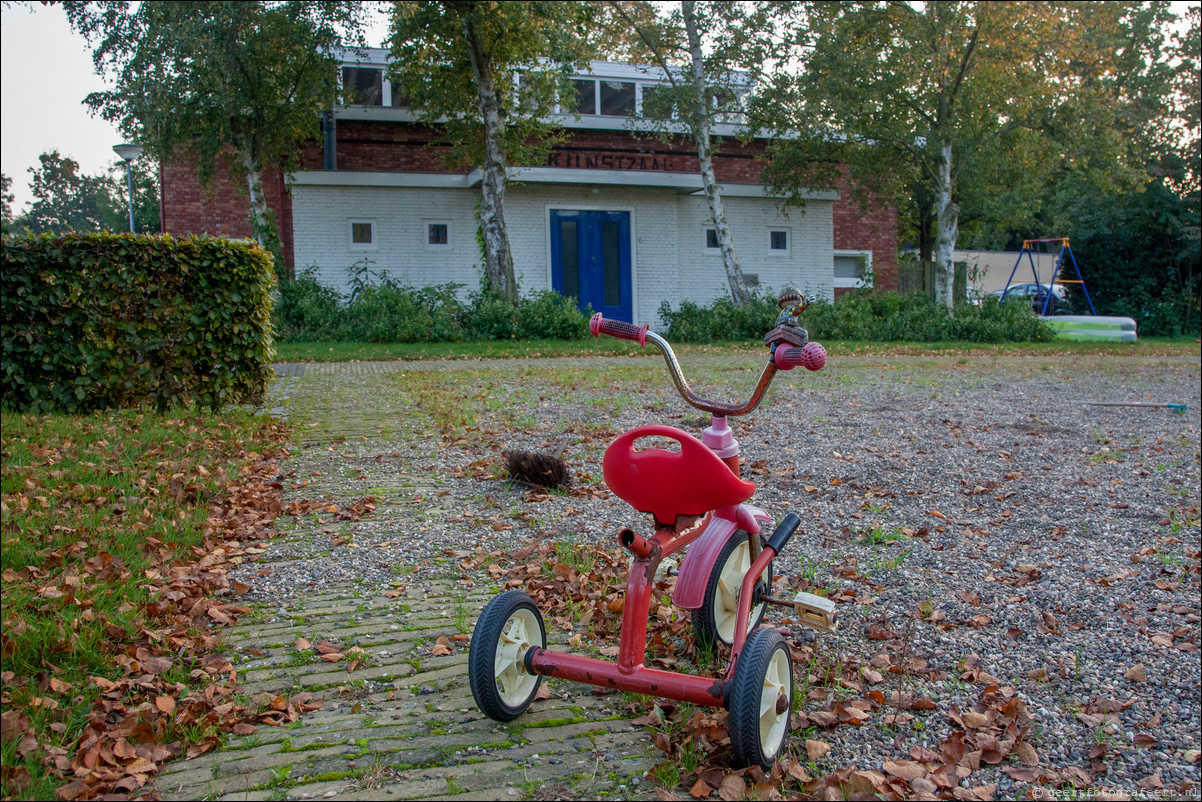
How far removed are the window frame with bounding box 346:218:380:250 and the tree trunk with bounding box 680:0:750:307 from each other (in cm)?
797

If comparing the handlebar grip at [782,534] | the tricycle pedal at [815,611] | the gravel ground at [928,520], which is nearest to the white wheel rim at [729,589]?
the handlebar grip at [782,534]

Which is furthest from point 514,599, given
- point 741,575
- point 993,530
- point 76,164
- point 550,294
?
point 76,164

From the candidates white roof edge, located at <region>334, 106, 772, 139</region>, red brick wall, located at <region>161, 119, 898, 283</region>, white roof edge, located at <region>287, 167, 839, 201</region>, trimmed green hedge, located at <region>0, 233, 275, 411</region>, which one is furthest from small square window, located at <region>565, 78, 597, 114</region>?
trimmed green hedge, located at <region>0, 233, 275, 411</region>

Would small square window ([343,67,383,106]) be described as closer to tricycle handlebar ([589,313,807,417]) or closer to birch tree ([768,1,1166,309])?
birch tree ([768,1,1166,309])

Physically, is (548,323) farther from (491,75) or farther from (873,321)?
(873,321)

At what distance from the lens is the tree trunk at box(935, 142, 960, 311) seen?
22359 millimetres

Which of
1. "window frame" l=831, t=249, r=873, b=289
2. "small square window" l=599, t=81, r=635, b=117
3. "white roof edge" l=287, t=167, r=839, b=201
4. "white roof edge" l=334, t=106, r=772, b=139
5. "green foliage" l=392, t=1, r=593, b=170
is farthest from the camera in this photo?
"window frame" l=831, t=249, r=873, b=289

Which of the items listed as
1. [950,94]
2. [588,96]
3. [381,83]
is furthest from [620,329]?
[588,96]

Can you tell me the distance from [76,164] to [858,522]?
10079 centimetres

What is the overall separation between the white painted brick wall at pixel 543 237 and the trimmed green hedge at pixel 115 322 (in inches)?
503

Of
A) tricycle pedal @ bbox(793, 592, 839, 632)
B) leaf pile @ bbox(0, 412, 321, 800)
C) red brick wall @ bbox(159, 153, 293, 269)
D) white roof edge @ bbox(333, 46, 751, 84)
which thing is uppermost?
white roof edge @ bbox(333, 46, 751, 84)

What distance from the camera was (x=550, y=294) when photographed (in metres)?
19.1

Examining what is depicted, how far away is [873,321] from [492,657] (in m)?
19.8

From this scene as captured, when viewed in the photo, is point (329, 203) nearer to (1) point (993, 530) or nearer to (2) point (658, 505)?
(1) point (993, 530)
